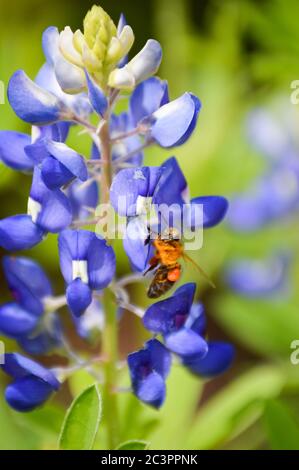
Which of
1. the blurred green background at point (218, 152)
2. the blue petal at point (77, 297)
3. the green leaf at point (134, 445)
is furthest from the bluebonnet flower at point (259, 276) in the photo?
the blue petal at point (77, 297)

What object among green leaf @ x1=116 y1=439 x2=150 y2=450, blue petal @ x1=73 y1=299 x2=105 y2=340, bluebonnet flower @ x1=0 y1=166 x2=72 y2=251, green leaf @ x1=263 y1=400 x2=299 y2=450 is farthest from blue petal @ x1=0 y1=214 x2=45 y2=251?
green leaf @ x1=263 y1=400 x2=299 y2=450

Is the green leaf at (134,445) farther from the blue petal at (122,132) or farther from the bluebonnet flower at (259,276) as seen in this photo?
the bluebonnet flower at (259,276)

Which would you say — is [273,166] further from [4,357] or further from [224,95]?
[4,357]

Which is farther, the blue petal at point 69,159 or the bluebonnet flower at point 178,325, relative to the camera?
the bluebonnet flower at point 178,325

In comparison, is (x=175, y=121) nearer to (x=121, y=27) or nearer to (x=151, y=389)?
(x=121, y=27)

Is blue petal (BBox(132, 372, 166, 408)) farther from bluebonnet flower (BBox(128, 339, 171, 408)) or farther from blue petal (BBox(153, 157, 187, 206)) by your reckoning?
blue petal (BBox(153, 157, 187, 206))

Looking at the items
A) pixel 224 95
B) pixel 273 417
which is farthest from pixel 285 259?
pixel 273 417
